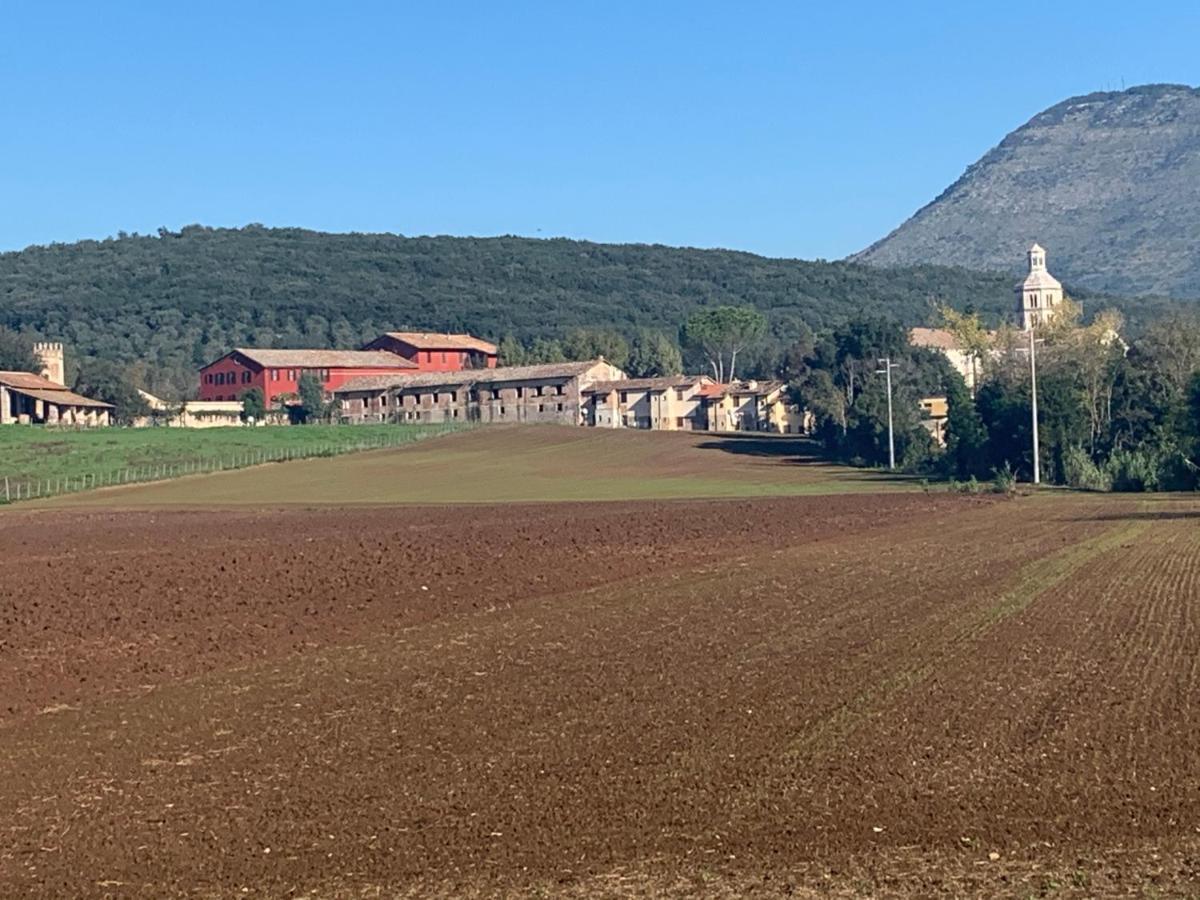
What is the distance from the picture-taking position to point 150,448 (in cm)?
11106

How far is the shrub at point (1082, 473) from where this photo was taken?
78875 mm

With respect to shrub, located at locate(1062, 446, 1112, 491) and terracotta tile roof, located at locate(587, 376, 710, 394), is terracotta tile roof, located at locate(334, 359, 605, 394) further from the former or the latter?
shrub, located at locate(1062, 446, 1112, 491)

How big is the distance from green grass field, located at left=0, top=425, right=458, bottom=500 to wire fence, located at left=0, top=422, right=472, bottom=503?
0.18 feet

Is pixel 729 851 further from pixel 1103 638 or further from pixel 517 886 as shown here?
pixel 1103 638

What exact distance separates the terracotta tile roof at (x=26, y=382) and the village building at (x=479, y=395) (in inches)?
1040

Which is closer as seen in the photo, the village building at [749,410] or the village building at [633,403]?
the village building at [633,403]

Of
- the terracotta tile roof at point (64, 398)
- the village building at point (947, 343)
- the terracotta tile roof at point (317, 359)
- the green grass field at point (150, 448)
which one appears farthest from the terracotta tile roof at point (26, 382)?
the village building at point (947, 343)

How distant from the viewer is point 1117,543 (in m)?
43.4

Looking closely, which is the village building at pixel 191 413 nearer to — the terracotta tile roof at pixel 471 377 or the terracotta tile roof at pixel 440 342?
the terracotta tile roof at pixel 471 377

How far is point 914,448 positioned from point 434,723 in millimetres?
84847

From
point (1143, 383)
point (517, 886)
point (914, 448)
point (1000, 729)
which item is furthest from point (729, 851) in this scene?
point (914, 448)

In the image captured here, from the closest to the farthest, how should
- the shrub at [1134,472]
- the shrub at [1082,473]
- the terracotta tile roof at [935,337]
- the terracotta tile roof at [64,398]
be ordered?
the shrub at [1134,472], the shrub at [1082,473], the terracotta tile roof at [64,398], the terracotta tile roof at [935,337]

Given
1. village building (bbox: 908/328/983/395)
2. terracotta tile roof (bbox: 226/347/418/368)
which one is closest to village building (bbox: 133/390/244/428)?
terracotta tile roof (bbox: 226/347/418/368)

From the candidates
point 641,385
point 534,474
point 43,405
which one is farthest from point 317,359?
point 534,474
